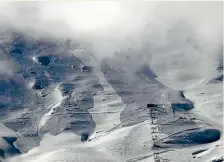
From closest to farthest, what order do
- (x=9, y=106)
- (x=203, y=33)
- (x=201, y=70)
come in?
(x=9, y=106), (x=201, y=70), (x=203, y=33)

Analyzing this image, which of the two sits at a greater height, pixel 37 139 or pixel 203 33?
pixel 203 33

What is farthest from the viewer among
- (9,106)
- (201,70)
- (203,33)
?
(203,33)

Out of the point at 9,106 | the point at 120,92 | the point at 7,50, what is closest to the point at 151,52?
the point at 120,92

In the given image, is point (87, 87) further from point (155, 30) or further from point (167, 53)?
point (155, 30)

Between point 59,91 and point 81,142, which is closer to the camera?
point 81,142

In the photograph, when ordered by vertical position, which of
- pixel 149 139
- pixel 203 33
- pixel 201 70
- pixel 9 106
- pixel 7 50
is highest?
pixel 203 33

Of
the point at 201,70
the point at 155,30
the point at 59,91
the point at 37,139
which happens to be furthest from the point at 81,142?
the point at 155,30

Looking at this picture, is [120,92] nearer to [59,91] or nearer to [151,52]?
[59,91]
